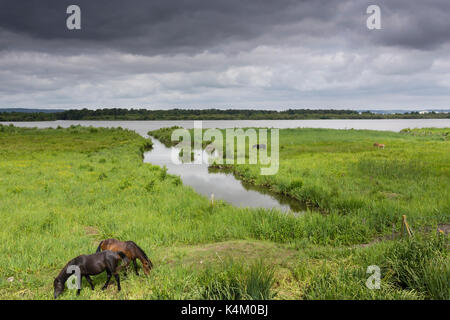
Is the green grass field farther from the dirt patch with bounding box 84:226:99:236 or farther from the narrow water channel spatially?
the narrow water channel

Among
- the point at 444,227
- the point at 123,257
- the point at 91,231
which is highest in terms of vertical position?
the point at 123,257

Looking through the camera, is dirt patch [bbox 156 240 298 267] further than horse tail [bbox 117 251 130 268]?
Yes

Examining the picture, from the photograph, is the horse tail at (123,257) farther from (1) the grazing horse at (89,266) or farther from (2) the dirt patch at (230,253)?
(2) the dirt patch at (230,253)

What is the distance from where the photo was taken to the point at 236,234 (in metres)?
10.9

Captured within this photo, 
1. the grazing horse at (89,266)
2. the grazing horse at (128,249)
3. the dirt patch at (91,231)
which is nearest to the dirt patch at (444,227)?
the grazing horse at (128,249)

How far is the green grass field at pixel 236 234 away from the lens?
6.03 m

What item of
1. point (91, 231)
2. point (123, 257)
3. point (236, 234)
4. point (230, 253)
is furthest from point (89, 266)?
point (236, 234)

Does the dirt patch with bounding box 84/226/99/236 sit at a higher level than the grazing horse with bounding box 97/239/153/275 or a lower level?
lower

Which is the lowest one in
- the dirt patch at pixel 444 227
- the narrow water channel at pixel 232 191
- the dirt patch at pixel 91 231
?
the narrow water channel at pixel 232 191

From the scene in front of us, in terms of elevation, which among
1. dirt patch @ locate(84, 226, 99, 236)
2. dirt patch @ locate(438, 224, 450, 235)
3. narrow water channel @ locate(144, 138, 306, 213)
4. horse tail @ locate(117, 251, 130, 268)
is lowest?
narrow water channel @ locate(144, 138, 306, 213)

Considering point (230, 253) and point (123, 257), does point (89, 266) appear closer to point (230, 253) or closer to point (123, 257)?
point (123, 257)

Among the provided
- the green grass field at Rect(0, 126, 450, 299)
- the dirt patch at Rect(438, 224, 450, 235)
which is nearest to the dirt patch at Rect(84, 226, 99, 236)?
the green grass field at Rect(0, 126, 450, 299)

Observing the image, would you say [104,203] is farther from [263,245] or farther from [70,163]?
[70,163]

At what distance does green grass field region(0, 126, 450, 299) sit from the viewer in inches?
237
